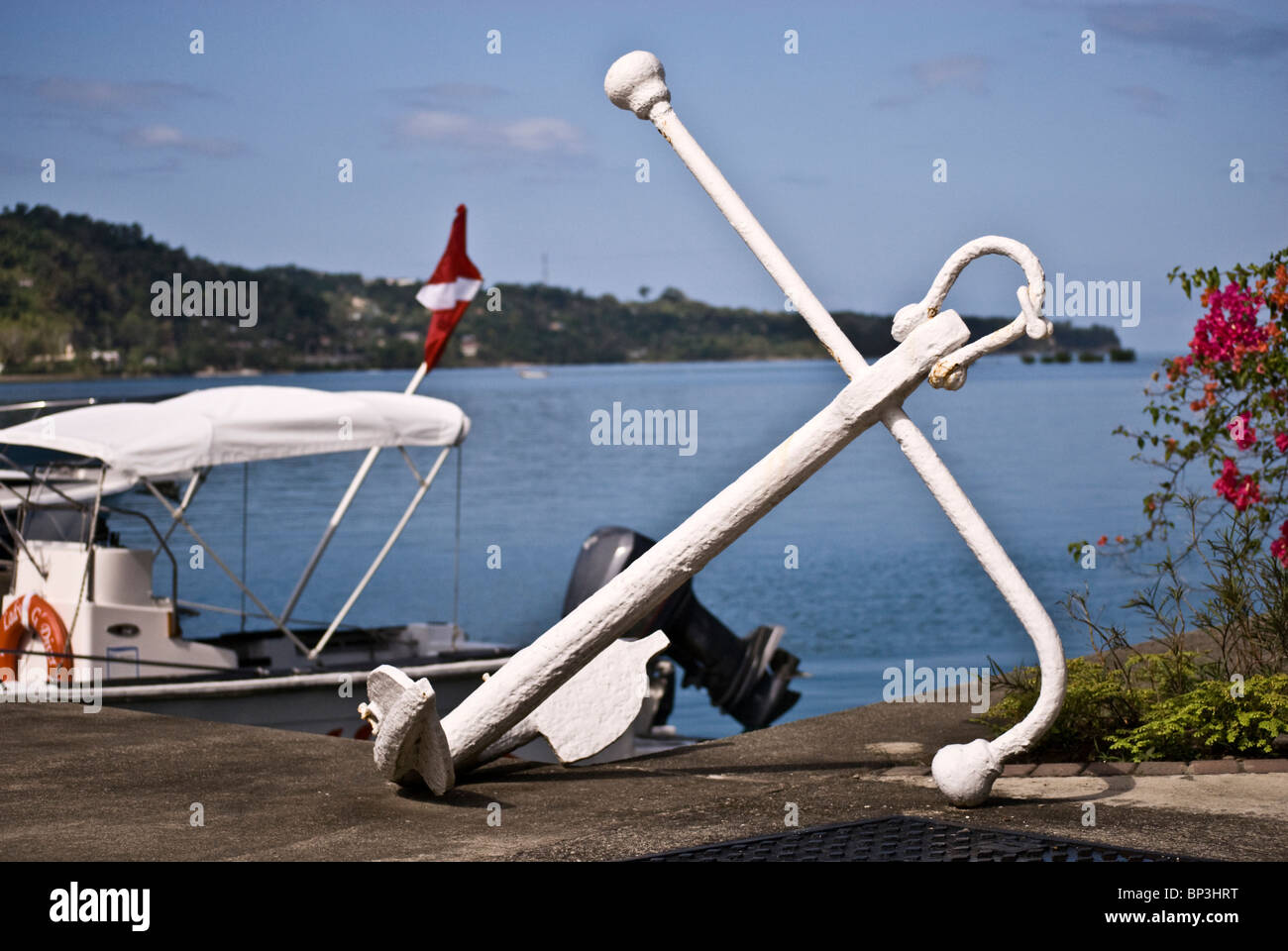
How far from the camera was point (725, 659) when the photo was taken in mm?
12086

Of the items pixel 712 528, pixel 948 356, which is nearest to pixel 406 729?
pixel 712 528

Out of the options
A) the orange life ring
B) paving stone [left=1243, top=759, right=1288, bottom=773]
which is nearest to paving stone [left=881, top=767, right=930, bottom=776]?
paving stone [left=1243, top=759, right=1288, bottom=773]

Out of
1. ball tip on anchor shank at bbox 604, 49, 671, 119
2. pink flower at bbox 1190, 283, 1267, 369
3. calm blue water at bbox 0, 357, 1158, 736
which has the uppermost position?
ball tip on anchor shank at bbox 604, 49, 671, 119

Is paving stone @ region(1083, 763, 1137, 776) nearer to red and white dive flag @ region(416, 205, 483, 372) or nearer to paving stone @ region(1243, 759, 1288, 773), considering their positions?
paving stone @ region(1243, 759, 1288, 773)

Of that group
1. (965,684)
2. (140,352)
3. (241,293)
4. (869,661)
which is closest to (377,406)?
(241,293)

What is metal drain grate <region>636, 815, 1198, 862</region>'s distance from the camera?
4.14 metres

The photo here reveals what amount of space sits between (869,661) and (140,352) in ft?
109

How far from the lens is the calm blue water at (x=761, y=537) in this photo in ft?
81.9

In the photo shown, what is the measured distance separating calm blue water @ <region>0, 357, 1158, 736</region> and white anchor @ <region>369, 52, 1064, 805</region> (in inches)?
153

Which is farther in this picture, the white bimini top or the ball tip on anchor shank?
the white bimini top

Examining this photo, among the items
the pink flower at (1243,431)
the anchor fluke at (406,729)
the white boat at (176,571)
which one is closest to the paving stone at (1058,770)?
the anchor fluke at (406,729)

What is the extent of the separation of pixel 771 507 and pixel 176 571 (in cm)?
597

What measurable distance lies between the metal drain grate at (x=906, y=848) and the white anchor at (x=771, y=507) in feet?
1.02
